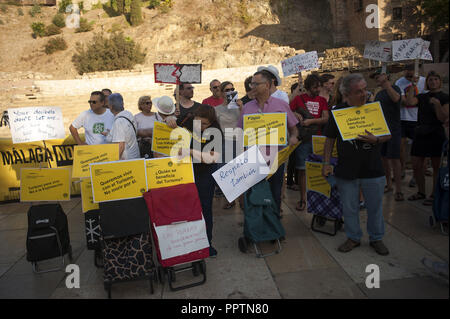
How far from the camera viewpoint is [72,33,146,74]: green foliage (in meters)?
35.1

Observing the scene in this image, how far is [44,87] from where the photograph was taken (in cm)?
2520

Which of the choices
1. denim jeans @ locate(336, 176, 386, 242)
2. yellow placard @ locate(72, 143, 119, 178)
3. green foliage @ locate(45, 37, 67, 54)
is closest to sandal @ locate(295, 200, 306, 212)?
denim jeans @ locate(336, 176, 386, 242)

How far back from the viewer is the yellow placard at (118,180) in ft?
10.6

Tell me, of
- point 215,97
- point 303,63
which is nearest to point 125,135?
point 215,97

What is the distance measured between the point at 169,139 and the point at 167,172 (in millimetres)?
417

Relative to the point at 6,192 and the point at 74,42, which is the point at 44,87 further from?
the point at 6,192

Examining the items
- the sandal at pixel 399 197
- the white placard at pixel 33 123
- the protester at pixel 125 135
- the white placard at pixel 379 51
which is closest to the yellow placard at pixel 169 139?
the protester at pixel 125 135

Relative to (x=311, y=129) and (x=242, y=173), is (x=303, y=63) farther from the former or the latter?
(x=242, y=173)

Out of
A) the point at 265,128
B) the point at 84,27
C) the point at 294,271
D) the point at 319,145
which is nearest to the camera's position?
the point at 294,271

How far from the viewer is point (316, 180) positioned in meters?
4.42

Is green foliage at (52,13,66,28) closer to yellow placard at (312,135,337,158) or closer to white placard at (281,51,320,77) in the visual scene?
white placard at (281,51,320,77)

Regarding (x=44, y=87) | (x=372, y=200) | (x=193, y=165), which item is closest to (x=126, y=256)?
(x=193, y=165)

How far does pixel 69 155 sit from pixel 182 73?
156 inches

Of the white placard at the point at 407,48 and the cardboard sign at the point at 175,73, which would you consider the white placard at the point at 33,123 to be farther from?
the white placard at the point at 407,48
